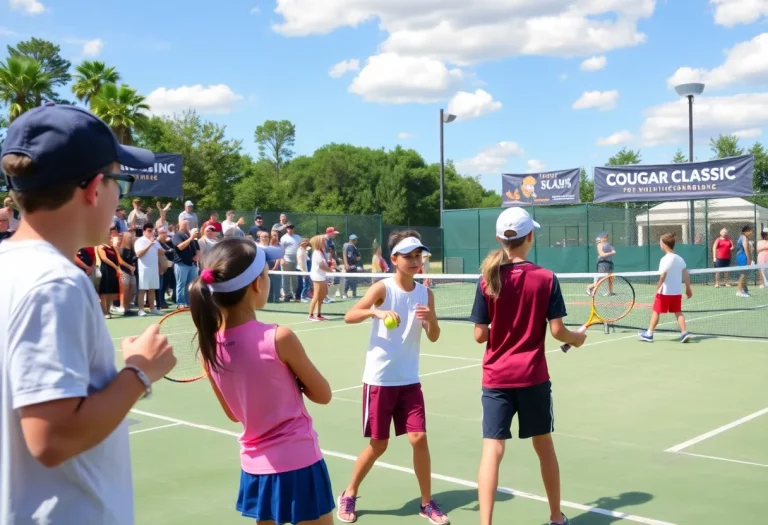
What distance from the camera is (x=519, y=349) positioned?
4.53 metres

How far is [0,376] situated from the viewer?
172cm

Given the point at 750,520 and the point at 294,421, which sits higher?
the point at 294,421

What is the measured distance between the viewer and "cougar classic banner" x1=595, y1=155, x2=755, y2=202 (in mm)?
23406

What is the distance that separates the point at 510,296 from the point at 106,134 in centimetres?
299

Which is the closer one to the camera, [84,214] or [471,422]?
[84,214]

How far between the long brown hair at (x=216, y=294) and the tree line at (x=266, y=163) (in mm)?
31720

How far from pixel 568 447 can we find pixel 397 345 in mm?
2214

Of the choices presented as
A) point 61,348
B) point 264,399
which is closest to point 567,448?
point 264,399

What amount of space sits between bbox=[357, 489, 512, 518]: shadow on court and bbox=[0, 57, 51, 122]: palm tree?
32.7m

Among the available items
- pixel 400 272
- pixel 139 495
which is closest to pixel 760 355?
pixel 400 272

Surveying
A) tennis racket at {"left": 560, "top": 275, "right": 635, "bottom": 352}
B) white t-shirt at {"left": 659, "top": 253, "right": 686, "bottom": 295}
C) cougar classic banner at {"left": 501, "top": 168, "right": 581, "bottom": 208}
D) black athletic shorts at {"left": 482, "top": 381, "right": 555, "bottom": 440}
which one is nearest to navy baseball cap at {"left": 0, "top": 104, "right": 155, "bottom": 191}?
black athletic shorts at {"left": 482, "top": 381, "right": 555, "bottom": 440}

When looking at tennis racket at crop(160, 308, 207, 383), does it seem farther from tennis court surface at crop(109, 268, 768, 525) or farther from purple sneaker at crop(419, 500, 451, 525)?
purple sneaker at crop(419, 500, 451, 525)

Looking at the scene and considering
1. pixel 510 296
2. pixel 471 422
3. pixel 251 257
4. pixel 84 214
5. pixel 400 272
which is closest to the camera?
pixel 84 214

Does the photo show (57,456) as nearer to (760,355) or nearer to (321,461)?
(321,461)
